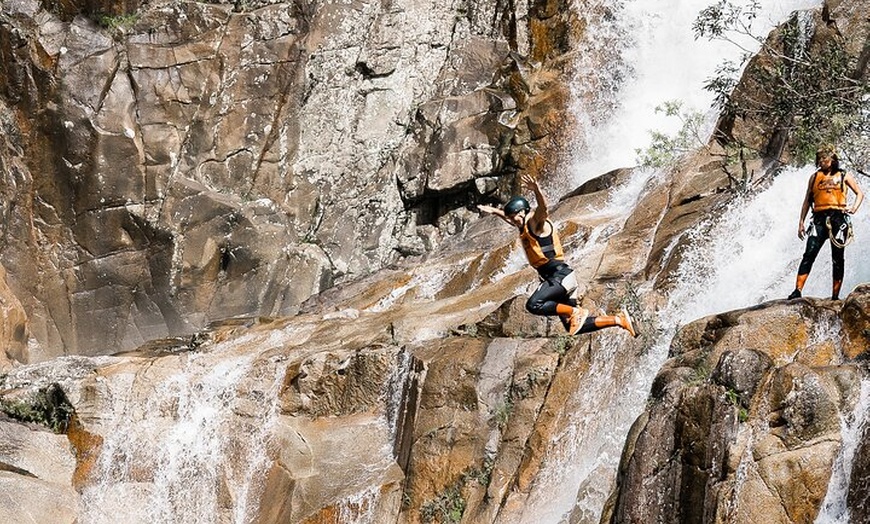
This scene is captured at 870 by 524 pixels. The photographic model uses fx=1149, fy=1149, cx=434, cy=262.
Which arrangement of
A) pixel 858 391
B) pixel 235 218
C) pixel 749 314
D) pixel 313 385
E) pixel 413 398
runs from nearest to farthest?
pixel 858 391 → pixel 749 314 → pixel 413 398 → pixel 313 385 → pixel 235 218

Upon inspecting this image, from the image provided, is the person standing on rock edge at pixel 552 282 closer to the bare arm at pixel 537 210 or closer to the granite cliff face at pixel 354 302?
the bare arm at pixel 537 210

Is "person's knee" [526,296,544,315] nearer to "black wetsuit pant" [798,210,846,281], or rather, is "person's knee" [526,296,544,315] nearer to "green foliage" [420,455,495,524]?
"green foliage" [420,455,495,524]

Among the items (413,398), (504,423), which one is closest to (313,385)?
(413,398)

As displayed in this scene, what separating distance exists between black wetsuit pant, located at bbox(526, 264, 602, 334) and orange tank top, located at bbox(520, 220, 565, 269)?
0.48ft

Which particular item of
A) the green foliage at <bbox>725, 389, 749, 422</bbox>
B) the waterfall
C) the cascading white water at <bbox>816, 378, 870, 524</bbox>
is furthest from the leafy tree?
the cascading white water at <bbox>816, 378, 870, 524</bbox>

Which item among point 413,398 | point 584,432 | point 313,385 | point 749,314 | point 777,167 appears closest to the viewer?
point 749,314

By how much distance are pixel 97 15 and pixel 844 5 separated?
16.4 m

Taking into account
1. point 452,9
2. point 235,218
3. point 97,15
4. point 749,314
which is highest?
point 97,15

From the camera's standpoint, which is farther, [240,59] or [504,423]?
[240,59]

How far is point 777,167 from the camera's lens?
62.8 ft

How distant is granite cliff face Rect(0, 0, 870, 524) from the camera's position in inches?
475

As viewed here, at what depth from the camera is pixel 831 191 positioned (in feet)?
41.9

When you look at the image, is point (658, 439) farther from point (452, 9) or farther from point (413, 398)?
point (452, 9)

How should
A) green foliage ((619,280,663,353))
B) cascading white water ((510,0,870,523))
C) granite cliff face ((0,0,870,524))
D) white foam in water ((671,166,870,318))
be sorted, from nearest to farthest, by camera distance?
granite cliff face ((0,0,870,524)) → cascading white water ((510,0,870,523)) → green foliage ((619,280,663,353)) → white foam in water ((671,166,870,318))
